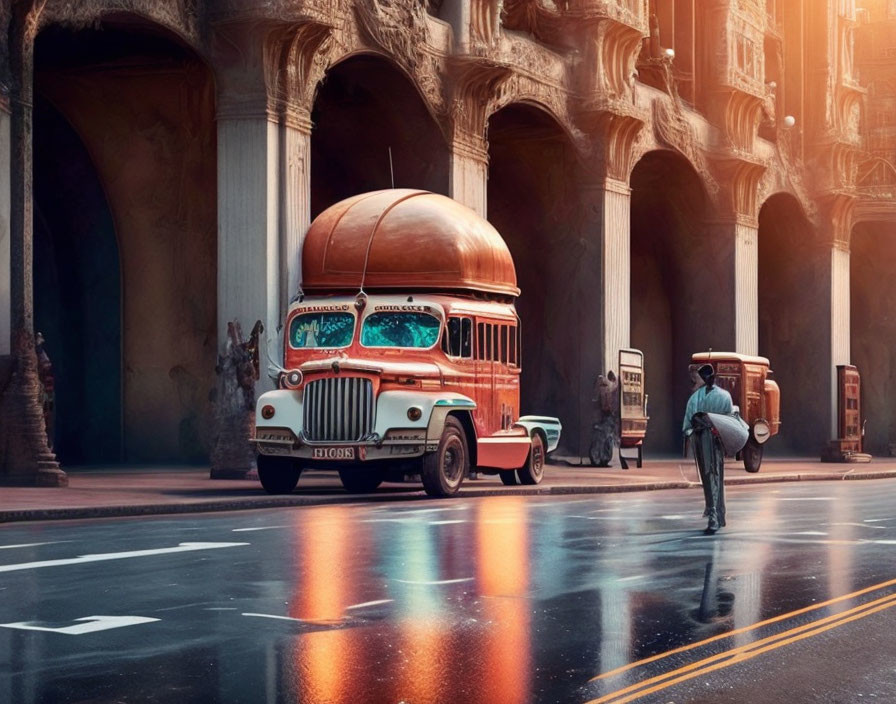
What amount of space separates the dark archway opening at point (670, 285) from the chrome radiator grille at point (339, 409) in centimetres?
2528

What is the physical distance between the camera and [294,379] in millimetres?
21484

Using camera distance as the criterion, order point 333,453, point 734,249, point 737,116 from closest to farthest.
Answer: point 333,453, point 734,249, point 737,116

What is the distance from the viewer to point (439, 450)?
21781mm

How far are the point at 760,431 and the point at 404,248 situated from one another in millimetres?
15281

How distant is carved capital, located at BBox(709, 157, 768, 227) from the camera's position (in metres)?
46.7

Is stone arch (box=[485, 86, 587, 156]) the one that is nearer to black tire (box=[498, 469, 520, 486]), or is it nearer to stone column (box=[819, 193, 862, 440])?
black tire (box=[498, 469, 520, 486])

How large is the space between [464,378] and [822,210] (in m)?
33.7

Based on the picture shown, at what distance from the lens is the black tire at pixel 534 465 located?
25625mm

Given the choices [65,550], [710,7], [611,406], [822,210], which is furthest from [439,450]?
[822,210]

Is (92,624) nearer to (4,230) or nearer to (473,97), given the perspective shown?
(4,230)

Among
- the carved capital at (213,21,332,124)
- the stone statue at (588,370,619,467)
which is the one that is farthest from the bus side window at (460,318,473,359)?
the stone statue at (588,370,619,467)

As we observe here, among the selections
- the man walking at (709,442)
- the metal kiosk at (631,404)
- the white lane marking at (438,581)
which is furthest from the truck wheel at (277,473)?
the metal kiosk at (631,404)

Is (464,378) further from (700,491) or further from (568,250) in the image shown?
(568,250)

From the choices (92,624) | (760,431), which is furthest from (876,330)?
(92,624)
